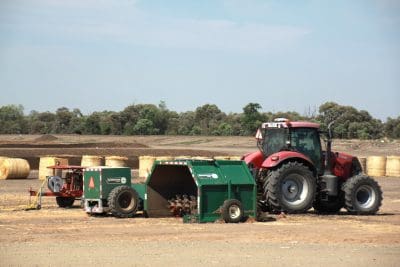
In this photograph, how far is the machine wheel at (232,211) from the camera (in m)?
16.6

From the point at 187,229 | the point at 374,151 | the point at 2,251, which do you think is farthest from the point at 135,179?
the point at 374,151

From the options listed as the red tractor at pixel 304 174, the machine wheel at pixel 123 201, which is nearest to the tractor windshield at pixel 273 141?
the red tractor at pixel 304 174

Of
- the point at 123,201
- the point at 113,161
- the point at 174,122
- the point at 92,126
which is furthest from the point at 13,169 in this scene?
the point at 174,122

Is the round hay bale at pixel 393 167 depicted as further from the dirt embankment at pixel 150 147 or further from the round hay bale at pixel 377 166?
the dirt embankment at pixel 150 147

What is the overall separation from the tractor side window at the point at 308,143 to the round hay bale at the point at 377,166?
2127 cm

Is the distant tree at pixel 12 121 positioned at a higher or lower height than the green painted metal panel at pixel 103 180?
higher

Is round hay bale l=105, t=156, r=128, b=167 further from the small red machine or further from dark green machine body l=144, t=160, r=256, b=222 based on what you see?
dark green machine body l=144, t=160, r=256, b=222

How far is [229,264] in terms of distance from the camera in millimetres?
10734

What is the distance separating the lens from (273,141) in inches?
758

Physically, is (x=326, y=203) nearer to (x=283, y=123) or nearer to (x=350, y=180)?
(x=350, y=180)

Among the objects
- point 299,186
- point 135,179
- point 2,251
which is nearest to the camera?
point 2,251

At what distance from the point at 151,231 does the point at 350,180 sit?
626cm

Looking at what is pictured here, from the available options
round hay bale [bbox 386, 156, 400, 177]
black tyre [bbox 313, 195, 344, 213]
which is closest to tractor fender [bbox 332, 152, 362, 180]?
black tyre [bbox 313, 195, 344, 213]

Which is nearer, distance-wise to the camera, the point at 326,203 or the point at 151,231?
the point at 151,231
